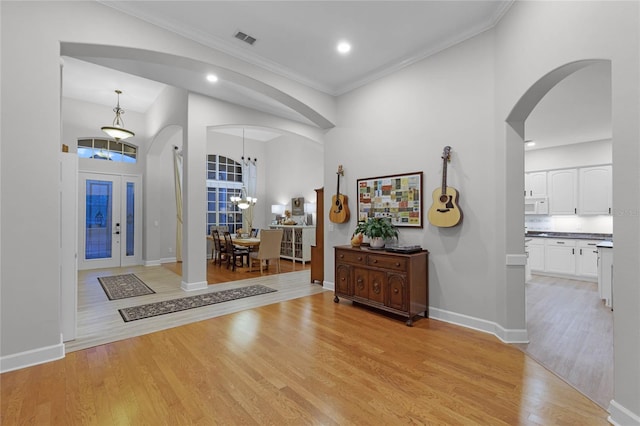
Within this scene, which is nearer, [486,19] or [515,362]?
[515,362]

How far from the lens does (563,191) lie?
678 cm

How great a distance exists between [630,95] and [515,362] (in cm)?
218

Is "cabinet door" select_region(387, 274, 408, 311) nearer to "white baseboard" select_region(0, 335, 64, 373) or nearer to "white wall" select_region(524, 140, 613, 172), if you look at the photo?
"white baseboard" select_region(0, 335, 64, 373)

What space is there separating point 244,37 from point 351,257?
313 cm

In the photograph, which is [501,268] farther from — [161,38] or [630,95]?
[161,38]

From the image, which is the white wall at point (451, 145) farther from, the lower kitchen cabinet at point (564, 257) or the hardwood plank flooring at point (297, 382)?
Answer: the lower kitchen cabinet at point (564, 257)

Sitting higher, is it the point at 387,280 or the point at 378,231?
the point at 378,231

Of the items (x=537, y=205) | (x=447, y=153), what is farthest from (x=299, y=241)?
(x=537, y=205)

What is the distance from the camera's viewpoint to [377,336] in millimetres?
3117

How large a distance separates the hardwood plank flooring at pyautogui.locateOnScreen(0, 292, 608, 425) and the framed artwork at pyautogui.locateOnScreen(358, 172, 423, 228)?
146 centimetres

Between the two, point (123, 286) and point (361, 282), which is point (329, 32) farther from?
point (123, 286)

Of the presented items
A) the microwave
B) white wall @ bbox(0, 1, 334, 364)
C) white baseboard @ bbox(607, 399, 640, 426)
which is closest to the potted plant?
white baseboard @ bbox(607, 399, 640, 426)

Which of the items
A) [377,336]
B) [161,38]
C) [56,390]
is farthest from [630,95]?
[56,390]

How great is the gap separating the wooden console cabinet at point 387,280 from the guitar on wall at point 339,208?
27.1 inches
